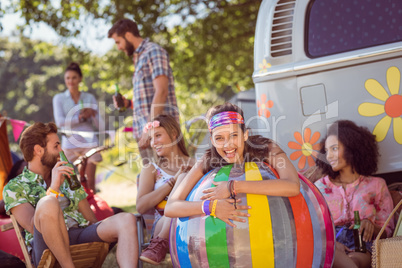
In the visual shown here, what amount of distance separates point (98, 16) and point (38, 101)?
26.6 meters

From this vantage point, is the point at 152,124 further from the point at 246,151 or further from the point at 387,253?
the point at 387,253

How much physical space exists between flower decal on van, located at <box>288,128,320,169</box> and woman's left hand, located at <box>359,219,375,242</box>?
0.80m

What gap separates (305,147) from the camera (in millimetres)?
4789

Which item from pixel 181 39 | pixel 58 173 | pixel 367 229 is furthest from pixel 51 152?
pixel 181 39

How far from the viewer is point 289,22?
4.95 m

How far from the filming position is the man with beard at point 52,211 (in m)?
3.81

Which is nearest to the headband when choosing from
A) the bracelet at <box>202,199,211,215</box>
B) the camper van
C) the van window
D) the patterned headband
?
the camper van

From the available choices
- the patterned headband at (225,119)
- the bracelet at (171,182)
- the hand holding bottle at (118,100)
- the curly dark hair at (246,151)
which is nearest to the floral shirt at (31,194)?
the bracelet at (171,182)

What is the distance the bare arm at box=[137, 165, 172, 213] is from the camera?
4426mm

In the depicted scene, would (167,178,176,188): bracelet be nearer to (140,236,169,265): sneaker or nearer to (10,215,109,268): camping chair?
(140,236,169,265): sneaker

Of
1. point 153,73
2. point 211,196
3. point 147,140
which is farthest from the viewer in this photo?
point 153,73

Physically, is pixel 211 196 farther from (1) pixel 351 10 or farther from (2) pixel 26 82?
(2) pixel 26 82

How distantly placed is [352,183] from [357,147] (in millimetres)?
316

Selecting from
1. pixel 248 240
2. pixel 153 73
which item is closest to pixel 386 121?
pixel 248 240
